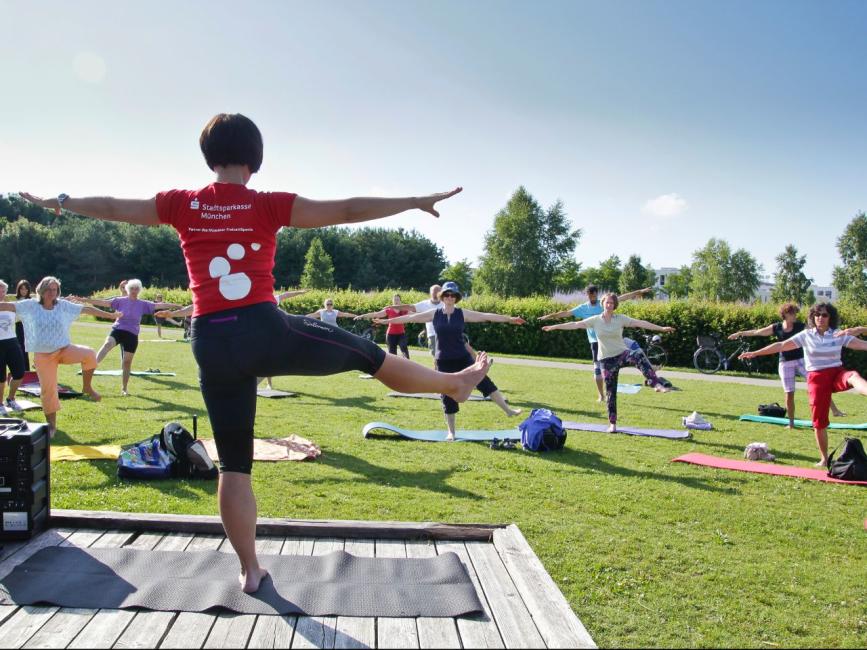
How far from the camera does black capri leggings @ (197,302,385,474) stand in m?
3.12

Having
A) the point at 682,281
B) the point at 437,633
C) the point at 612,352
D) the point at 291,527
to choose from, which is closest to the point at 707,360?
the point at 612,352

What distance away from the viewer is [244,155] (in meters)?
3.32

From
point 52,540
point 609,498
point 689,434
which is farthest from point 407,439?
point 52,540

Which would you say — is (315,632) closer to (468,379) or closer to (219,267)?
(468,379)

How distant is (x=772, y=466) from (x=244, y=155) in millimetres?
7565

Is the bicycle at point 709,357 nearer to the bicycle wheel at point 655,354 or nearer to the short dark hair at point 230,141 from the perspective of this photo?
the bicycle wheel at point 655,354

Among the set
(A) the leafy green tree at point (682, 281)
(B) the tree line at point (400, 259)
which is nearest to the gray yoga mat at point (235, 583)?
(B) the tree line at point (400, 259)

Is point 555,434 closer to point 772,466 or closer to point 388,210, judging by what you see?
point 772,466

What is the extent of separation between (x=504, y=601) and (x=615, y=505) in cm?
307

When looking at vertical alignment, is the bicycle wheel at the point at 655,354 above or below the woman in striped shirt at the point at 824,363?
below

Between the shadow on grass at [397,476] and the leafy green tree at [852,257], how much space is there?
219ft

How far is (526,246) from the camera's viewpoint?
7888cm

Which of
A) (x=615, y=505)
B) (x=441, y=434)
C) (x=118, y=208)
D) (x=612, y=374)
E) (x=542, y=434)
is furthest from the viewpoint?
(x=612, y=374)

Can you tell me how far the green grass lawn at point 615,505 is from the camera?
4.06 m
